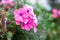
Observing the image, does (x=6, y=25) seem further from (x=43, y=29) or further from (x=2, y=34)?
(x=43, y=29)

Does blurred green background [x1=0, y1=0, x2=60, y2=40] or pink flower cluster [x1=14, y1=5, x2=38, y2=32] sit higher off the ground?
pink flower cluster [x1=14, y1=5, x2=38, y2=32]

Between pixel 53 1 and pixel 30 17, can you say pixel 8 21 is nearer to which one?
pixel 30 17

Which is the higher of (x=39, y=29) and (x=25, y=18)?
(x=25, y=18)

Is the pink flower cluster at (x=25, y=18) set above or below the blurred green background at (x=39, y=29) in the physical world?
above

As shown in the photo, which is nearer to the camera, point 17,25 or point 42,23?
point 17,25

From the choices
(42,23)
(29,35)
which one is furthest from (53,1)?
(29,35)

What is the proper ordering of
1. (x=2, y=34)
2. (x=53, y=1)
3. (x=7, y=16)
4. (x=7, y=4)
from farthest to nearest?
(x=53, y=1) → (x=7, y=4) → (x=7, y=16) → (x=2, y=34)

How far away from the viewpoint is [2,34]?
1291mm

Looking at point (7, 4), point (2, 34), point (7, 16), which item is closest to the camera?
point (2, 34)

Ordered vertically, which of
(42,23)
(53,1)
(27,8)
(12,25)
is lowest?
(53,1)

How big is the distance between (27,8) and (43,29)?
404 mm

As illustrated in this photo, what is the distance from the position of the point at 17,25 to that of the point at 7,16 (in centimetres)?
9

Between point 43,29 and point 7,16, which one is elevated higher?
point 7,16

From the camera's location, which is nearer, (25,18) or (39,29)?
(25,18)
